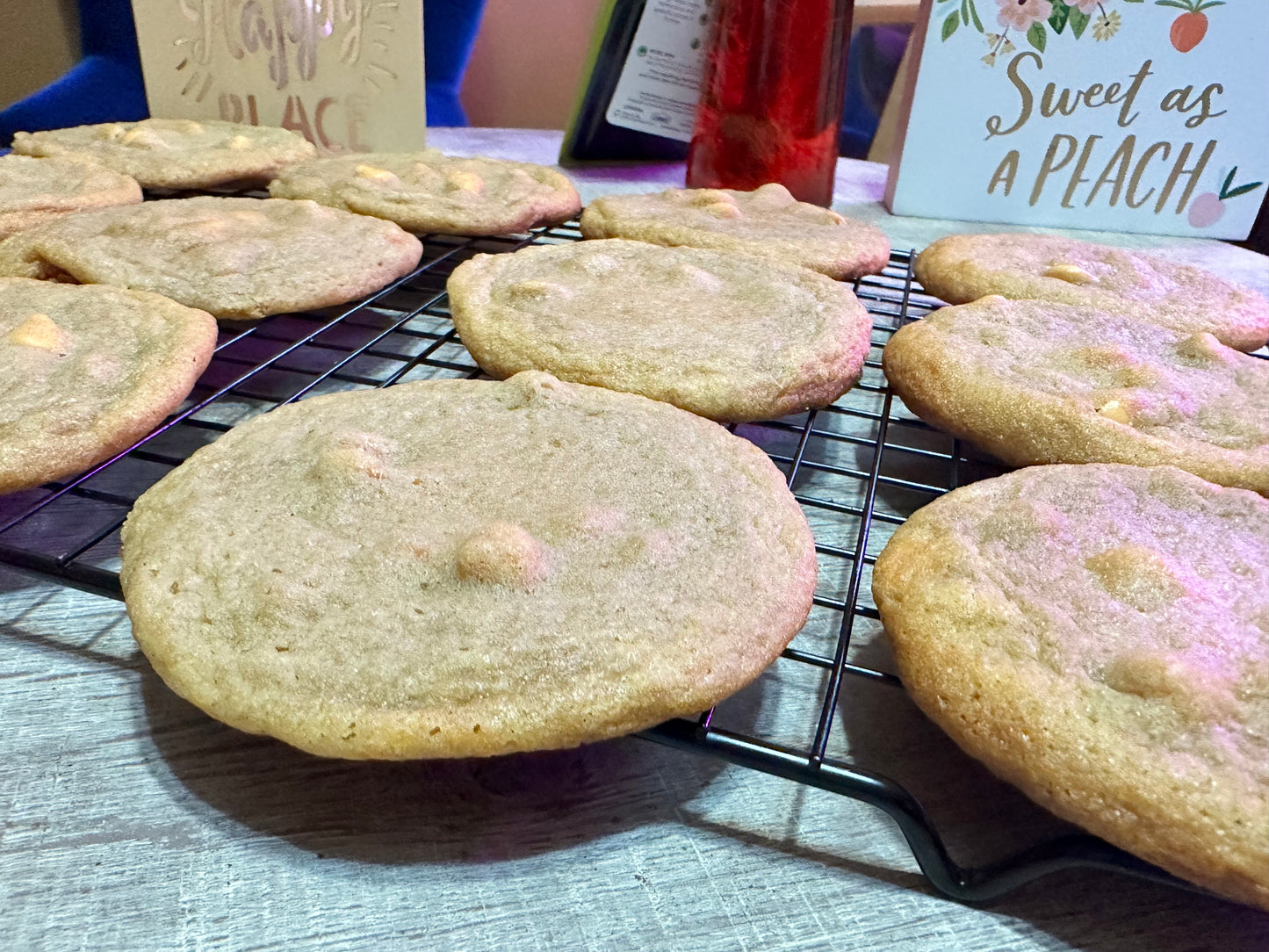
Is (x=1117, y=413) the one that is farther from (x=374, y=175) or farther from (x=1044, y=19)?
(x=374, y=175)

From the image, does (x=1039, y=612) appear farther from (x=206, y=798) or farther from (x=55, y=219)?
(x=55, y=219)

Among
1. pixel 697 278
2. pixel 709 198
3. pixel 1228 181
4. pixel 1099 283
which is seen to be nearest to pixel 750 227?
pixel 709 198

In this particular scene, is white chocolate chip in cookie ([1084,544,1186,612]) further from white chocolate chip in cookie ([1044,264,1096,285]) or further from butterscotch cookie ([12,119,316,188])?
butterscotch cookie ([12,119,316,188])

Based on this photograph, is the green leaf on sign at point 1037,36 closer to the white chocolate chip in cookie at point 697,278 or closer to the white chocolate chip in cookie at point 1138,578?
the white chocolate chip in cookie at point 697,278

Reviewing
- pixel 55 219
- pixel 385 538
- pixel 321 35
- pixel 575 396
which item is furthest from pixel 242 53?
pixel 385 538

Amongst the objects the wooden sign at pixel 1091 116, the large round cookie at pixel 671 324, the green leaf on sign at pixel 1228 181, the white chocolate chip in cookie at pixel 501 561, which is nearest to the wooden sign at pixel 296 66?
the large round cookie at pixel 671 324

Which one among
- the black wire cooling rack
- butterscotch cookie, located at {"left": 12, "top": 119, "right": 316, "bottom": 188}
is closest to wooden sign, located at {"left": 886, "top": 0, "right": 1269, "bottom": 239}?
the black wire cooling rack
